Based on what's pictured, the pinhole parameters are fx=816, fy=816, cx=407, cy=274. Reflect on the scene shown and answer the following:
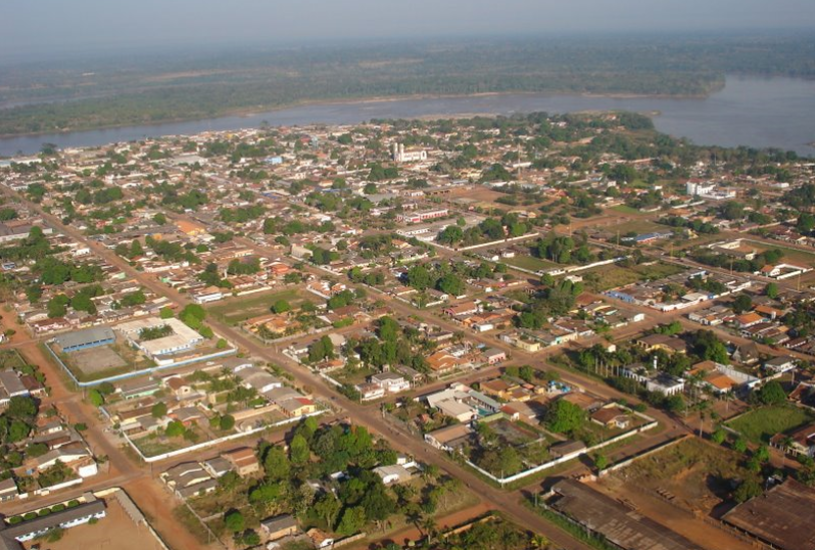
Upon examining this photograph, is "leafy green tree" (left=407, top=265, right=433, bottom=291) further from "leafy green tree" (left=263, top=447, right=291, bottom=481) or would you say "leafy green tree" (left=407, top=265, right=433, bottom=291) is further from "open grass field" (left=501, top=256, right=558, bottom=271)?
"leafy green tree" (left=263, top=447, right=291, bottom=481)

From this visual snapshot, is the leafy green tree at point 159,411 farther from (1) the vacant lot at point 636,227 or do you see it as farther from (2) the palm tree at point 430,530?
(1) the vacant lot at point 636,227

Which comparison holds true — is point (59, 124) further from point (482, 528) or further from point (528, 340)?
point (482, 528)

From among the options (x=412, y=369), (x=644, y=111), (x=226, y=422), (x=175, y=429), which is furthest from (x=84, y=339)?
(x=644, y=111)

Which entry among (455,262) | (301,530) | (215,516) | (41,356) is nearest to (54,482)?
(215,516)

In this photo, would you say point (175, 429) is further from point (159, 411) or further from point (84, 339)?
point (84, 339)

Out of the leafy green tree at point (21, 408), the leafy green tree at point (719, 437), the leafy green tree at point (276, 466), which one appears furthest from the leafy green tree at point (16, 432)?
the leafy green tree at point (719, 437)
